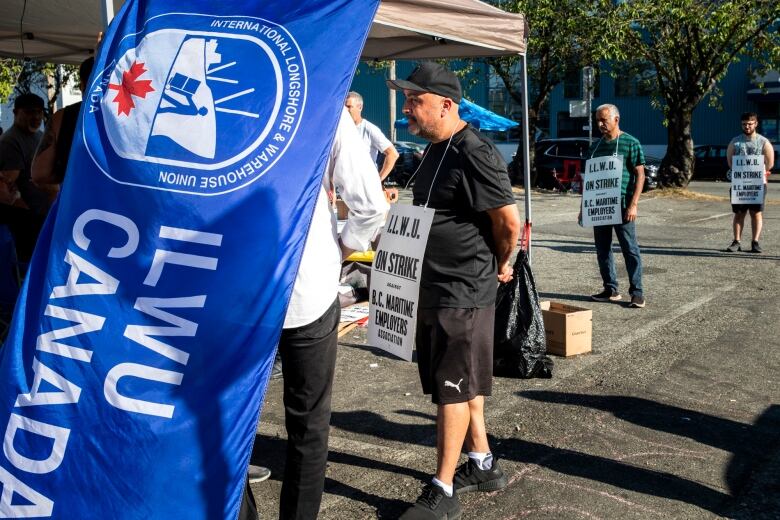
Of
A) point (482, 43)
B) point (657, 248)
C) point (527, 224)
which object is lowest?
point (657, 248)

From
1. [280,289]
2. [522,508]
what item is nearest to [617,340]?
[522,508]

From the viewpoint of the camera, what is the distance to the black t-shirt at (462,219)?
12.5 ft

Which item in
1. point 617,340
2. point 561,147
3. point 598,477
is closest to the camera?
point 598,477

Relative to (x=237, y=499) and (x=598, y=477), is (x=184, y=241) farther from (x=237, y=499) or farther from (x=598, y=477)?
(x=598, y=477)

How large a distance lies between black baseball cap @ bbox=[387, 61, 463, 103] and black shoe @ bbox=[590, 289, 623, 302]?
5281 millimetres

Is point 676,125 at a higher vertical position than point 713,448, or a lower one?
higher

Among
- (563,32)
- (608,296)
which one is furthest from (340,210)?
(563,32)

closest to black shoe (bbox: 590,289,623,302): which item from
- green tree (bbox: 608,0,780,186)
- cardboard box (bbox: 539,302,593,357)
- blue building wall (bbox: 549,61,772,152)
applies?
cardboard box (bbox: 539,302,593,357)

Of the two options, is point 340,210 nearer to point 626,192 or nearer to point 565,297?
point 626,192

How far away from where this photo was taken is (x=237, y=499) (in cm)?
266

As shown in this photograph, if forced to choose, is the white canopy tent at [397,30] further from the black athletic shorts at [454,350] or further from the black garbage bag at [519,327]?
the black athletic shorts at [454,350]

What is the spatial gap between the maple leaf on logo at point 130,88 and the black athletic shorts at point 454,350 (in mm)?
1624

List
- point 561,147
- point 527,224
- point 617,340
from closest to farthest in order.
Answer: point 527,224 → point 617,340 → point 561,147

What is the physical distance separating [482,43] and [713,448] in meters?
3.43
